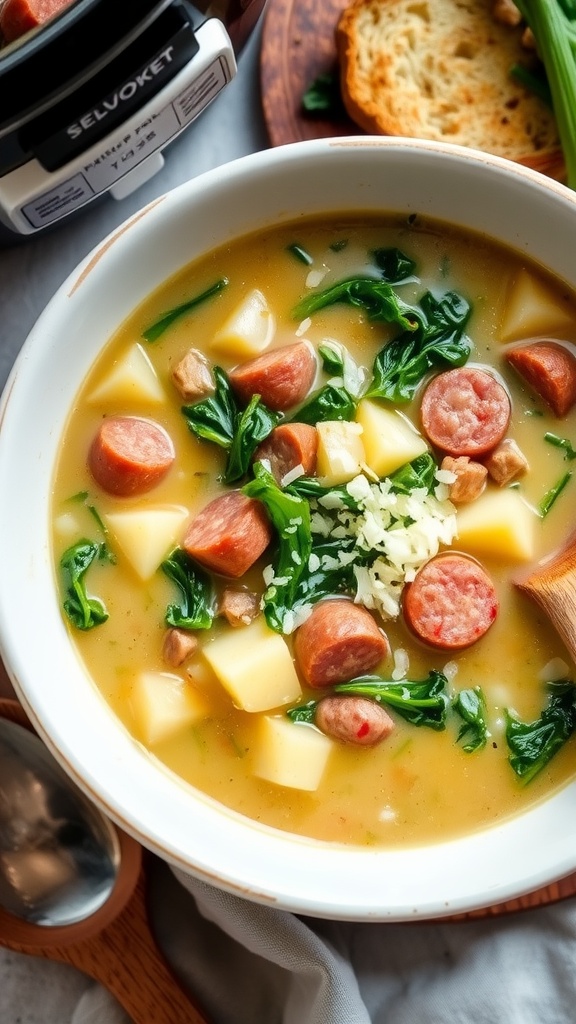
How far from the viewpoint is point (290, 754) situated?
7.58ft

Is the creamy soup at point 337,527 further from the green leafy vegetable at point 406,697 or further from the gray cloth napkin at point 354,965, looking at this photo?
the gray cloth napkin at point 354,965

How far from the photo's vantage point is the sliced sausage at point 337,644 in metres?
2.23

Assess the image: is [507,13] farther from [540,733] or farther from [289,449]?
[540,733]

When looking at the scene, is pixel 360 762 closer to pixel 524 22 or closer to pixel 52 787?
pixel 52 787

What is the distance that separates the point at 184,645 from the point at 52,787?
75cm

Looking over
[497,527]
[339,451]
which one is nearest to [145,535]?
[339,451]

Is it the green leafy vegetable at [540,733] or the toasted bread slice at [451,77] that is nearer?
the green leafy vegetable at [540,733]

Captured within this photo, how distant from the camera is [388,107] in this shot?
8.70ft

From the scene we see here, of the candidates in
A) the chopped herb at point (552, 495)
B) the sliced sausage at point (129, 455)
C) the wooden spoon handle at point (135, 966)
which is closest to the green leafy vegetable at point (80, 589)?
the sliced sausage at point (129, 455)

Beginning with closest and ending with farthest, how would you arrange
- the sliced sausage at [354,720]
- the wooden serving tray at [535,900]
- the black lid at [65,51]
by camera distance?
the black lid at [65,51] < the sliced sausage at [354,720] < the wooden serving tray at [535,900]

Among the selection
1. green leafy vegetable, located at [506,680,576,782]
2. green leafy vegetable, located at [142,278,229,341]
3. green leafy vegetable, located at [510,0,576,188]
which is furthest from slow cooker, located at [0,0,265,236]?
green leafy vegetable, located at [506,680,576,782]

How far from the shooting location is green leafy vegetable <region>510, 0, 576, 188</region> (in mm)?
2576

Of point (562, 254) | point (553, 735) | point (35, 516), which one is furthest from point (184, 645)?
point (562, 254)

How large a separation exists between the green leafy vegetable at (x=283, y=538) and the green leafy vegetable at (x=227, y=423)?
0.15 ft
